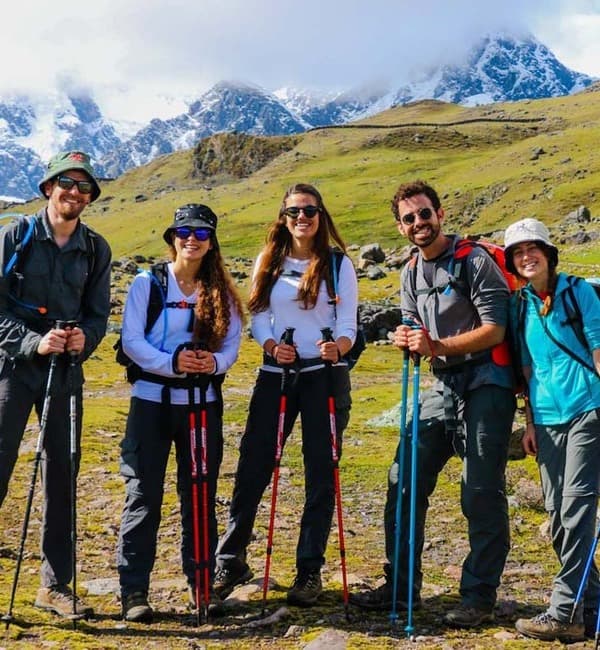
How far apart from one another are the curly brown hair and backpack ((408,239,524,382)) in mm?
1918

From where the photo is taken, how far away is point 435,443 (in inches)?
310

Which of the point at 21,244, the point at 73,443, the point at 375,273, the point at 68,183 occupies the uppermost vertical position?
the point at 375,273

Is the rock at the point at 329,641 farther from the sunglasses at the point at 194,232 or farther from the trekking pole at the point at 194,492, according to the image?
the sunglasses at the point at 194,232

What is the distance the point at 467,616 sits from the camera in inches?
291

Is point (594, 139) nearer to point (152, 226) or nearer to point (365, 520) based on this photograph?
Answer: point (152, 226)

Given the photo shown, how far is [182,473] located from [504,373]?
3.34 metres

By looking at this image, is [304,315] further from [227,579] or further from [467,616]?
[467,616]

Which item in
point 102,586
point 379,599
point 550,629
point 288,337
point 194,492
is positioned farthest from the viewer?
A: point 102,586

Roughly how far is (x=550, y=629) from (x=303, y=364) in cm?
336

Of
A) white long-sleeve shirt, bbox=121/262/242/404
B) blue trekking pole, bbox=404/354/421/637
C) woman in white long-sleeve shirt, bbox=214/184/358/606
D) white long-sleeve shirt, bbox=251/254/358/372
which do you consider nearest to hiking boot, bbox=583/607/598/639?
blue trekking pole, bbox=404/354/421/637

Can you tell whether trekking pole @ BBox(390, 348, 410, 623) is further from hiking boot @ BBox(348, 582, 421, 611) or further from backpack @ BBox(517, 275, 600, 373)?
backpack @ BBox(517, 275, 600, 373)

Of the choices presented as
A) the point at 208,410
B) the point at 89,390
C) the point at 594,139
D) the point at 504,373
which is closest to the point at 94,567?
the point at 208,410

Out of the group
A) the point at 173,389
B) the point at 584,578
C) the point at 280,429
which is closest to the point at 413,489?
the point at 280,429

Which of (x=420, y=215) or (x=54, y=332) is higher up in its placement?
(x=420, y=215)
